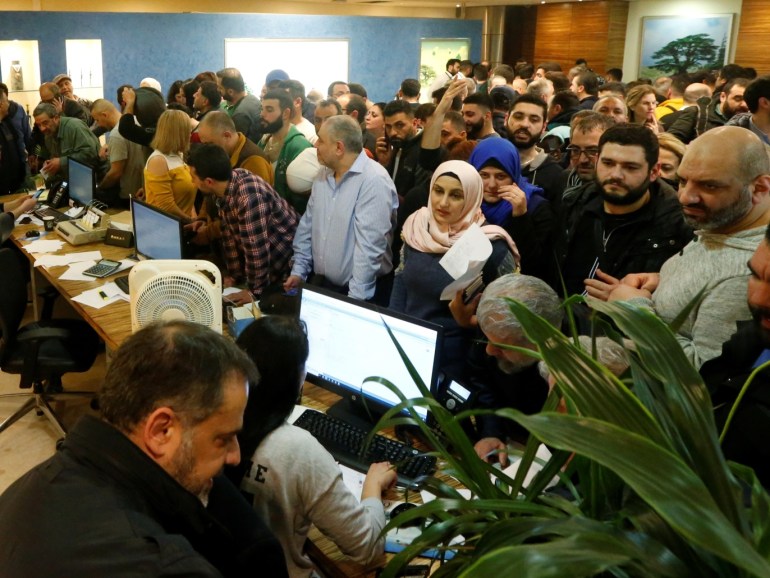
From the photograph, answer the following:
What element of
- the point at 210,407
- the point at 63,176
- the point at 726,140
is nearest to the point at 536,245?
the point at 726,140

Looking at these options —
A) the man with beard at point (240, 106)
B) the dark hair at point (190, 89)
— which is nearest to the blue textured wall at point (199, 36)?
the dark hair at point (190, 89)

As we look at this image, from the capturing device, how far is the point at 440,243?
2.93 meters

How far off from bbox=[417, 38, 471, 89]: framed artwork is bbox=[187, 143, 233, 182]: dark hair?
10.2 m

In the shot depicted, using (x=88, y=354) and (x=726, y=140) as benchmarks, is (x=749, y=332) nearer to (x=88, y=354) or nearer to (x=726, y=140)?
(x=726, y=140)

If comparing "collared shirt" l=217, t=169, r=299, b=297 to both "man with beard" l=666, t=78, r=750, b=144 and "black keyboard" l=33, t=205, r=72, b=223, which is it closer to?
"black keyboard" l=33, t=205, r=72, b=223

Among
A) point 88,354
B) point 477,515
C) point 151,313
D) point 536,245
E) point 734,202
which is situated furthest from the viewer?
point 88,354

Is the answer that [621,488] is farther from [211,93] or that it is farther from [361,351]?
[211,93]

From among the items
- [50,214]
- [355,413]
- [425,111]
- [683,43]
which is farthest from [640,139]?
[683,43]

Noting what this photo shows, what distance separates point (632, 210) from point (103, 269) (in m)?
2.78

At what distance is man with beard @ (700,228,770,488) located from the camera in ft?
4.59

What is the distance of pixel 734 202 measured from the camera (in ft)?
6.66

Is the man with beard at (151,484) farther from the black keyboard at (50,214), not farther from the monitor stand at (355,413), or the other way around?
the black keyboard at (50,214)

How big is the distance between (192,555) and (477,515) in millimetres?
446

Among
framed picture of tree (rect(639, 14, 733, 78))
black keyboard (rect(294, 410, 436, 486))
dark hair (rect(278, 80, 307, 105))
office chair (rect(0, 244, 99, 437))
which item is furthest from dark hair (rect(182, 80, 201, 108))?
framed picture of tree (rect(639, 14, 733, 78))
